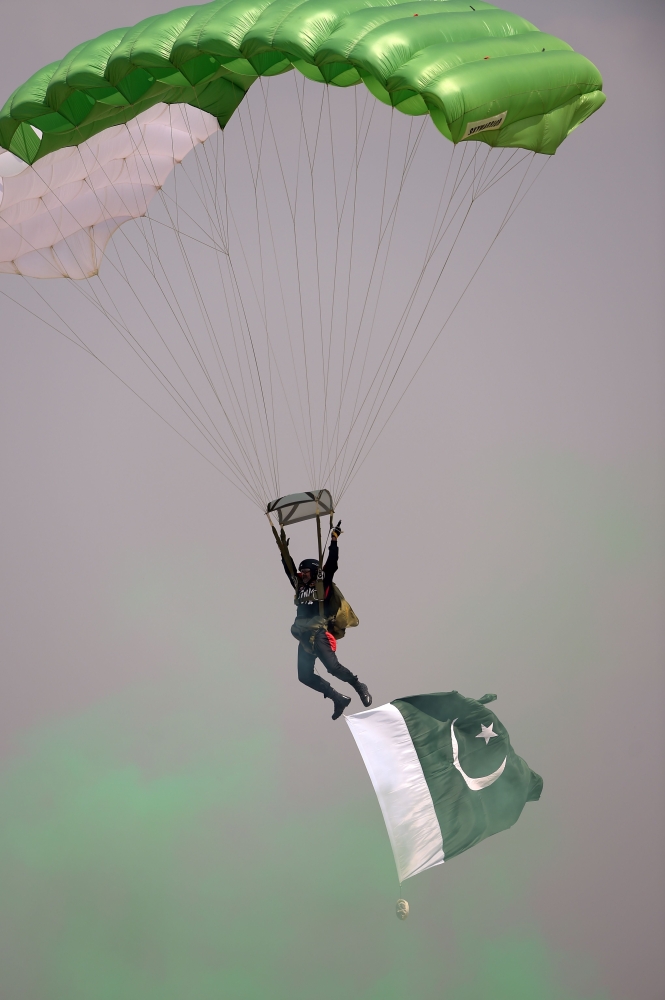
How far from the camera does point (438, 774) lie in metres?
7.86

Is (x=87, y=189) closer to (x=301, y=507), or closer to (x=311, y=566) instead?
(x=301, y=507)

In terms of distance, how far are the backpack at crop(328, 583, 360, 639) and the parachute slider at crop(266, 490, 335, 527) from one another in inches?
19.1

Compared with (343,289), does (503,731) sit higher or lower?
lower

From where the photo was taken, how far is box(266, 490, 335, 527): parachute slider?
716cm

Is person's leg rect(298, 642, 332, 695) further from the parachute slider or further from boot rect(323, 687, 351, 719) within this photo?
the parachute slider

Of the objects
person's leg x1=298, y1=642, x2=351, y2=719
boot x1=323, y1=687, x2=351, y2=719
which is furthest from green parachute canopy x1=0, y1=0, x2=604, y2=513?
boot x1=323, y1=687, x2=351, y2=719

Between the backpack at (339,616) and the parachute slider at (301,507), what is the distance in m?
0.49

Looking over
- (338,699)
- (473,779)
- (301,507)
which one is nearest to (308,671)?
(338,699)

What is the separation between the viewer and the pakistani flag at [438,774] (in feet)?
25.1

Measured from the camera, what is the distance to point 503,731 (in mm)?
8250

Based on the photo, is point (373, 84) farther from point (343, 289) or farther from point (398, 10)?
point (343, 289)

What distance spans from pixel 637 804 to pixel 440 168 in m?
7.21

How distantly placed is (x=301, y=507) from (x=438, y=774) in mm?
2205

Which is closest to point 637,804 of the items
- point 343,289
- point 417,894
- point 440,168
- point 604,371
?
point 417,894
